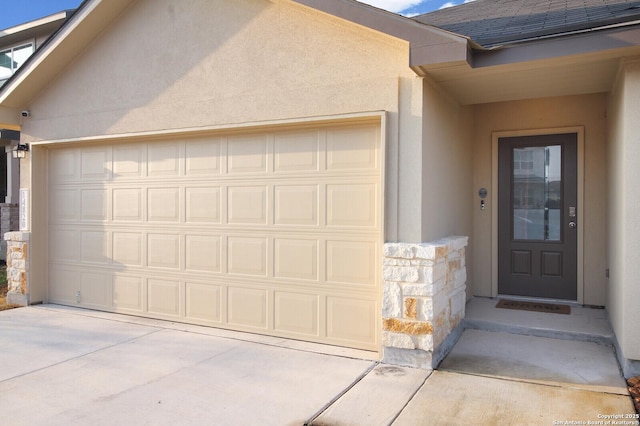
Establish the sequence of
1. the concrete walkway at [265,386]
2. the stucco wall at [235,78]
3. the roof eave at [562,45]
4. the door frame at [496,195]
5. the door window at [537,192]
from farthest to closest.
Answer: the door window at [537,192], the door frame at [496,195], the stucco wall at [235,78], the roof eave at [562,45], the concrete walkway at [265,386]

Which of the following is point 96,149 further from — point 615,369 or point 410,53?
point 615,369

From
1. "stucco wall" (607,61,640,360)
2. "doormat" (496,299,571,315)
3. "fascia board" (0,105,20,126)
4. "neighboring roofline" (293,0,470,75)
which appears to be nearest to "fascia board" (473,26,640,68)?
"neighboring roofline" (293,0,470,75)

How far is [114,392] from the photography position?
387cm

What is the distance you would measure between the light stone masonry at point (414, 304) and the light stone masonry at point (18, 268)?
5483 millimetres

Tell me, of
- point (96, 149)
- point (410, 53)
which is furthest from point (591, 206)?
point (96, 149)

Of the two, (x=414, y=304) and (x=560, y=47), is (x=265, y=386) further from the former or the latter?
(x=560, y=47)

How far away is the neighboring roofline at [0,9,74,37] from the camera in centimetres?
1137

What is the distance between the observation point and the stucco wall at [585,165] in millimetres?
5945

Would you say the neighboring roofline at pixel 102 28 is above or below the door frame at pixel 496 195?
above

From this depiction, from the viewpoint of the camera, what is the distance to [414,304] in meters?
4.32

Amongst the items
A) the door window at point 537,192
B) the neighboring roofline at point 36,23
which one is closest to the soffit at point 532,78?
the door window at point 537,192

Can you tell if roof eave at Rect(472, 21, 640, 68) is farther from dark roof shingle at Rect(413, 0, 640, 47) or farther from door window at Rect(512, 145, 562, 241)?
door window at Rect(512, 145, 562, 241)

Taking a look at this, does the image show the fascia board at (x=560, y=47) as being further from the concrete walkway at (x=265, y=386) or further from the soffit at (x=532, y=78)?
the concrete walkway at (x=265, y=386)

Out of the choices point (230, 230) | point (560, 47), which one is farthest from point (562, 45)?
point (230, 230)
